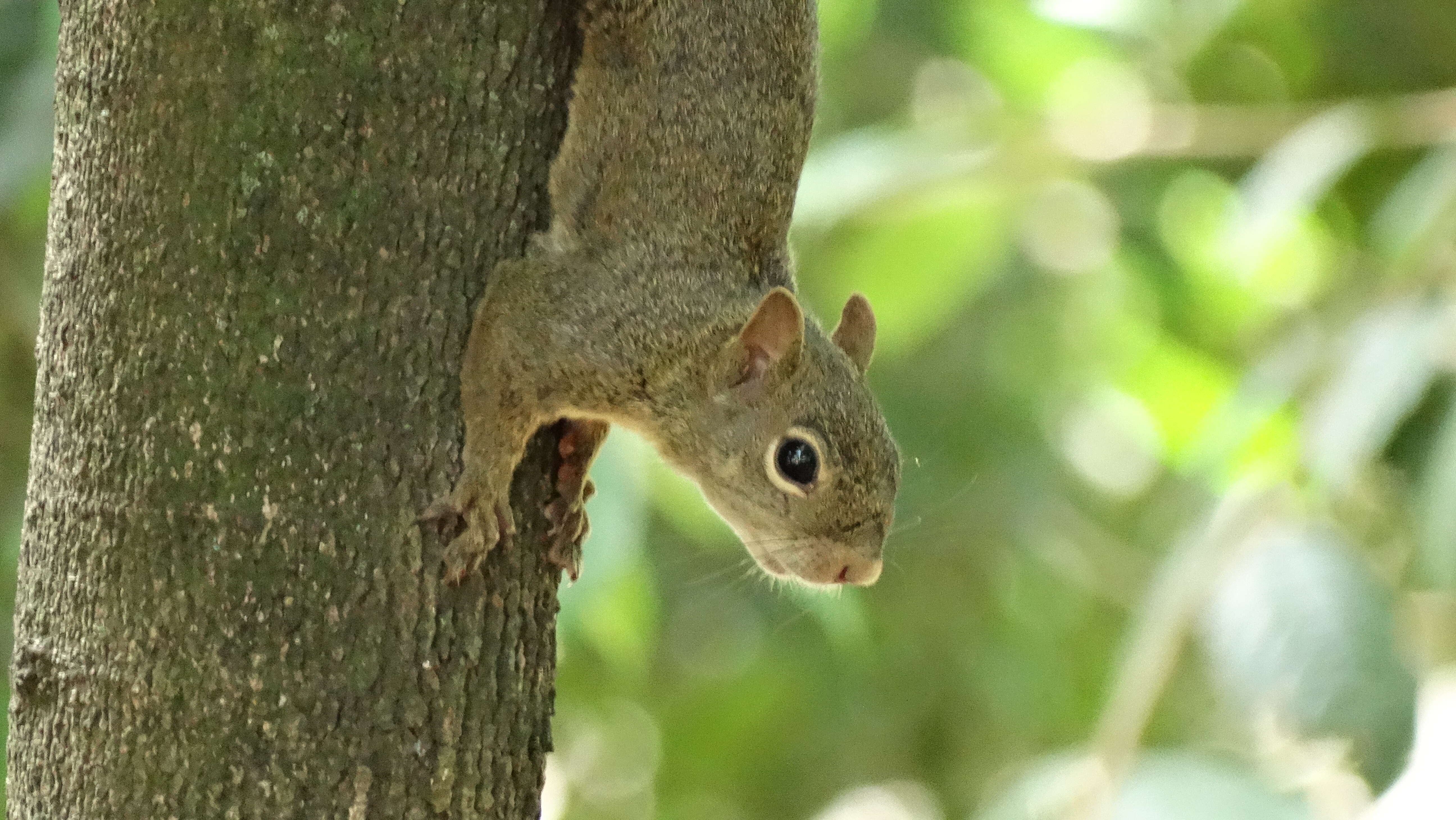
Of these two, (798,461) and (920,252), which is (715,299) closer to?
(798,461)

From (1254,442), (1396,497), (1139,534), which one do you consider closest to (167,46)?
(1254,442)

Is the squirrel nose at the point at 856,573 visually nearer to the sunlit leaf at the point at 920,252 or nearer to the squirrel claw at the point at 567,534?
the squirrel claw at the point at 567,534

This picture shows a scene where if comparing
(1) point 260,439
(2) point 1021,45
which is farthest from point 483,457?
(2) point 1021,45

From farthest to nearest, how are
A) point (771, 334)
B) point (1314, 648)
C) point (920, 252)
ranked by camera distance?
point (920, 252) < point (1314, 648) < point (771, 334)

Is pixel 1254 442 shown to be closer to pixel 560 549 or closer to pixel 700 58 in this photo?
pixel 700 58

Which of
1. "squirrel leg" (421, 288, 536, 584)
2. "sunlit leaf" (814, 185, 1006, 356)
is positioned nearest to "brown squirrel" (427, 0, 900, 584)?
"squirrel leg" (421, 288, 536, 584)
